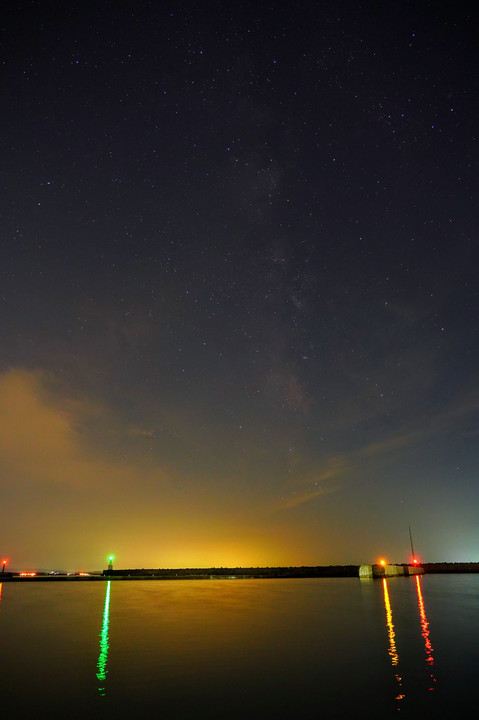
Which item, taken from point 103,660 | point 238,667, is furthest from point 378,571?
point 103,660

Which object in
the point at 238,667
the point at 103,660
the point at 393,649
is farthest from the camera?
the point at 393,649

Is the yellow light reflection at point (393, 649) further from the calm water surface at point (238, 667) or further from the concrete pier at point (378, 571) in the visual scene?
the concrete pier at point (378, 571)

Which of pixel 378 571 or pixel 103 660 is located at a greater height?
pixel 378 571

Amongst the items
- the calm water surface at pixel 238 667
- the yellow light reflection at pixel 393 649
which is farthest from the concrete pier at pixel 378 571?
the calm water surface at pixel 238 667

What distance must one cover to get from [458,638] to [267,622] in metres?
8.64

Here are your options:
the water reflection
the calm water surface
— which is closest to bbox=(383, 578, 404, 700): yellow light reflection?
the calm water surface

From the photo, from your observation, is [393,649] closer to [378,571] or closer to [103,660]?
[103,660]

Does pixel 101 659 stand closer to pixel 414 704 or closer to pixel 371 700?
pixel 371 700

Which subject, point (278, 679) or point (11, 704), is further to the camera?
point (278, 679)

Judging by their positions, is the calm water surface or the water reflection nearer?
the calm water surface

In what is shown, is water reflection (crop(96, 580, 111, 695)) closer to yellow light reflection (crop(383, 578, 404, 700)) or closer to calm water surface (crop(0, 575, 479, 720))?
calm water surface (crop(0, 575, 479, 720))

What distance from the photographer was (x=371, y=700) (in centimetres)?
974

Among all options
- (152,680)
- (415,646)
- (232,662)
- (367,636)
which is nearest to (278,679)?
(232,662)

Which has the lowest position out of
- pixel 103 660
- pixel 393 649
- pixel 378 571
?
pixel 393 649
